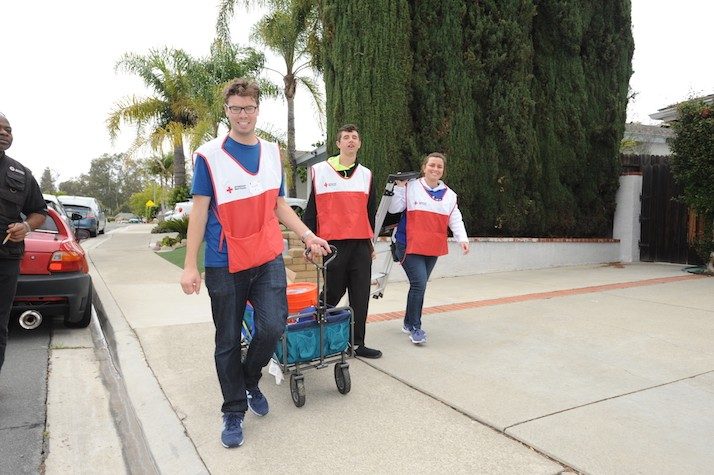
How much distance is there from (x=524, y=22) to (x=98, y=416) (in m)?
8.64

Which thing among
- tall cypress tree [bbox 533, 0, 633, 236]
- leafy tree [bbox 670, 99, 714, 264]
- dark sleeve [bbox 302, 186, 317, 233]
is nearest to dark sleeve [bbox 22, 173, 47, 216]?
dark sleeve [bbox 302, 186, 317, 233]

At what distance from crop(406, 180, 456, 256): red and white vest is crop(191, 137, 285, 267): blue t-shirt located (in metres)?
1.99

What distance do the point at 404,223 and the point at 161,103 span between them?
20.0 meters

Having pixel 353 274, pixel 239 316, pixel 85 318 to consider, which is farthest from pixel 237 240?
pixel 85 318

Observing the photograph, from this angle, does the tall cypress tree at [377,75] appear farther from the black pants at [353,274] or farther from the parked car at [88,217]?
the parked car at [88,217]

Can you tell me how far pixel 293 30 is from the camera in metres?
15.4

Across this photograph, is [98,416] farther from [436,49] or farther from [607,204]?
[607,204]

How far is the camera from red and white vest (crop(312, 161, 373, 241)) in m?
4.15

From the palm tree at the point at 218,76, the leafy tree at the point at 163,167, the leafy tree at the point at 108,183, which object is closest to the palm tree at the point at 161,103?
the palm tree at the point at 218,76

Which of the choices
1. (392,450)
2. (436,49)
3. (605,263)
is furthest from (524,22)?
(392,450)

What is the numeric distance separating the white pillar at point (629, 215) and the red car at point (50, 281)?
31.3 feet

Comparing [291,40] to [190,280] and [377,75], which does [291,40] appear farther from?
[190,280]

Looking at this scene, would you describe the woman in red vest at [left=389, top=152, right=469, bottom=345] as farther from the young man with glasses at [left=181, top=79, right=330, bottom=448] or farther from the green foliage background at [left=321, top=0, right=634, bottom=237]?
the green foliage background at [left=321, top=0, right=634, bottom=237]

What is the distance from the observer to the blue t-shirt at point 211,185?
9.11 feet
